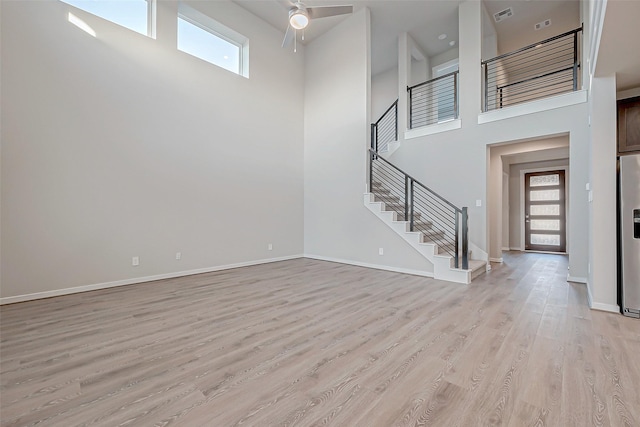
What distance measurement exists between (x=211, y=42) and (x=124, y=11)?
1.50 meters

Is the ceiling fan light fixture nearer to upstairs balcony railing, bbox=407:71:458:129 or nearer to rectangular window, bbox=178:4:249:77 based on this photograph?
rectangular window, bbox=178:4:249:77

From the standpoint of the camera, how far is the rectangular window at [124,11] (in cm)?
392

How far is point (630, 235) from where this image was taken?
2.90m

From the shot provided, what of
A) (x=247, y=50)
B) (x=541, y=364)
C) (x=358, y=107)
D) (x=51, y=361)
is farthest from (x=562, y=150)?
(x=51, y=361)

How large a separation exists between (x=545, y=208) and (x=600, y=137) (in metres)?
5.87

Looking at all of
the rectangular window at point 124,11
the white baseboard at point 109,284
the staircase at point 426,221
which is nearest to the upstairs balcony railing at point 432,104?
the staircase at point 426,221

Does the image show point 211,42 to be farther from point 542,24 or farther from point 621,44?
point 542,24

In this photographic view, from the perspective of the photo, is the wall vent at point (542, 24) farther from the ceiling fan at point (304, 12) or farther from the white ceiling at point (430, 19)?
the ceiling fan at point (304, 12)

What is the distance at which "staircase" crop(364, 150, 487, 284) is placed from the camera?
4.35 meters

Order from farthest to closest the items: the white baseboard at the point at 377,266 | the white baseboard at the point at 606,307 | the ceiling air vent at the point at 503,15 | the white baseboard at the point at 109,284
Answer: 1. the ceiling air vent at the point at 503,15
2. the white baseboard at the point at 377,266
3. the white baseboard at the point at 109,284
4. the white baseboard at the point at 606,307

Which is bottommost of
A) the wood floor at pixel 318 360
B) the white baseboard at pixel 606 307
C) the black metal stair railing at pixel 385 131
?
the wood floor at pixel 318 360

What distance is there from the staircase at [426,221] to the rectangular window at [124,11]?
4.45 metres

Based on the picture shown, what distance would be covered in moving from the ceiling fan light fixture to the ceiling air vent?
502 centimetres

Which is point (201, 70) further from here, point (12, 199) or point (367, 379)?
point (367, 379)
